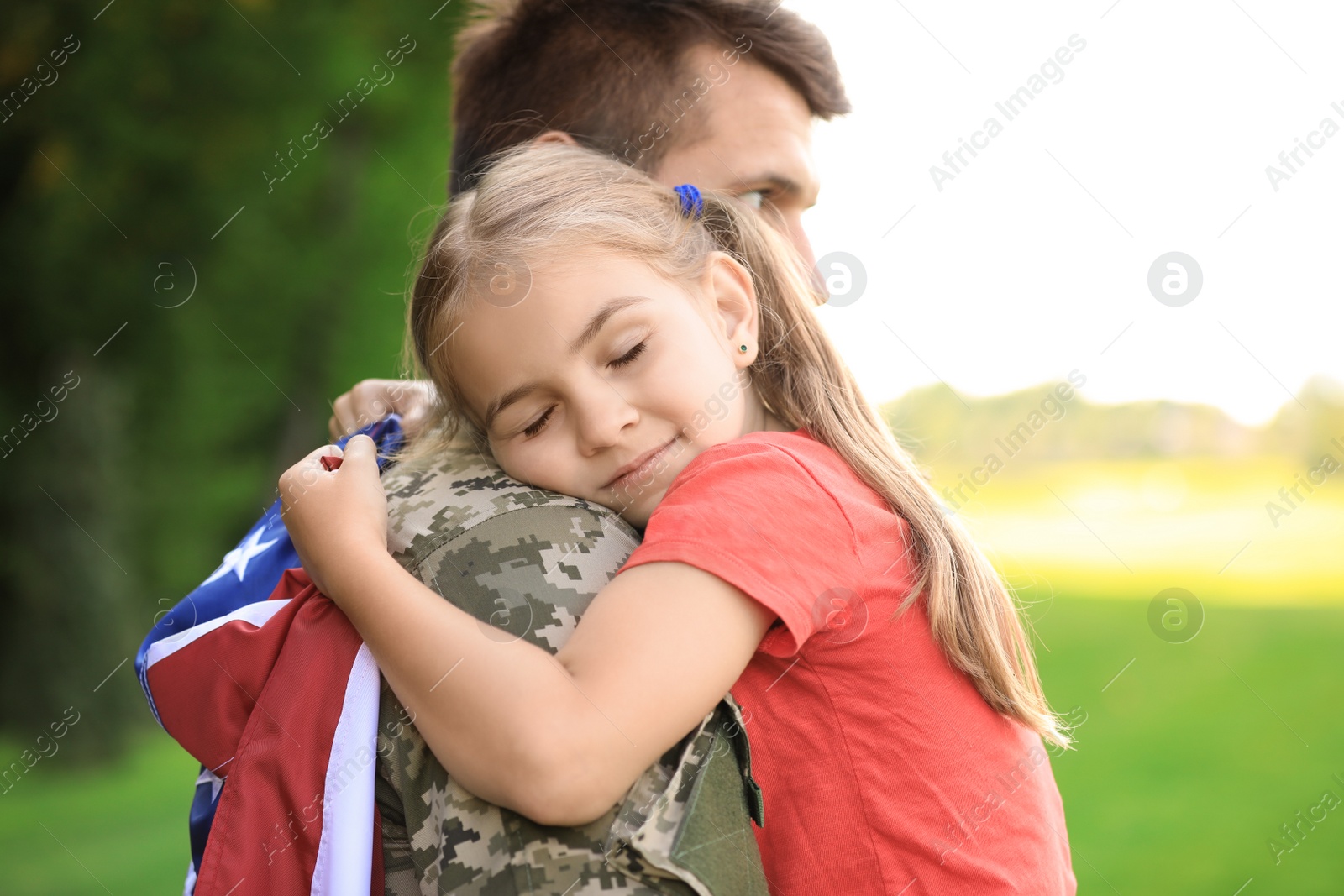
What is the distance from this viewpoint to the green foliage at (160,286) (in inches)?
353

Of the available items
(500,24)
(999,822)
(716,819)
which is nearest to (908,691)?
(999,822)

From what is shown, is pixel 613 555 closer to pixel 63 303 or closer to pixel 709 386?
pixel 709 386

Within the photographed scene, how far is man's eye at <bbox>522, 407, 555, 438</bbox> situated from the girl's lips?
159mm

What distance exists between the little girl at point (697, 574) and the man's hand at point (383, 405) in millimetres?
148

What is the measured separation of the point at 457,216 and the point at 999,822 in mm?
1439

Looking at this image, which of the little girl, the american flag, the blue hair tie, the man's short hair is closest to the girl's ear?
the little girl

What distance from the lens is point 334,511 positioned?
1.69 metres

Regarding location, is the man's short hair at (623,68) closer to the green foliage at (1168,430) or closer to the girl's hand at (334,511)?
the girl's hand at (334,511)

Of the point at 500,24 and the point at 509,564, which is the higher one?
the point at 500,24

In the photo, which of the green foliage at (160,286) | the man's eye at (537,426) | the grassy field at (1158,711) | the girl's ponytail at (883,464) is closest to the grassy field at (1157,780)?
the grassy field at (1158,711)

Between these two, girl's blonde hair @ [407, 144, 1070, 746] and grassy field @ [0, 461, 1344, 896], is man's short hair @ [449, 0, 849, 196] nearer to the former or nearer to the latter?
girl's blonde hair @ [407, 144, 1070, 746]

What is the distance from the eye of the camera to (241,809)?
1.49 metres

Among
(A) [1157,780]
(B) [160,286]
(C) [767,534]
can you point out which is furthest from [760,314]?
(A) [1157,780]

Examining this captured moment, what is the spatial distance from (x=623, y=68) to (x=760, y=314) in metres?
0.90
